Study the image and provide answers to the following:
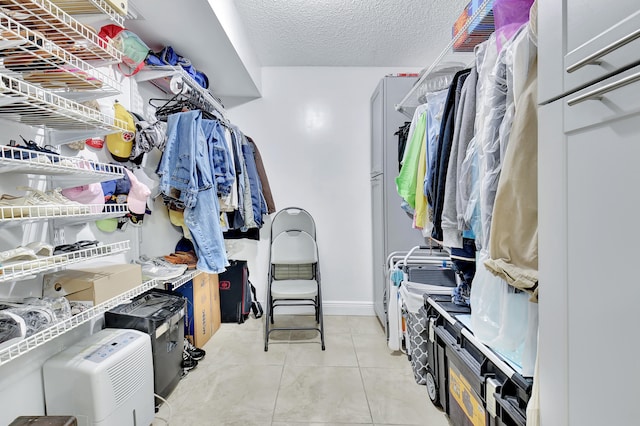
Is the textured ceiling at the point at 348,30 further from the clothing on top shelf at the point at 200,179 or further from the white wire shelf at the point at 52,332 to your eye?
the white wire shelf at the point at 52,332

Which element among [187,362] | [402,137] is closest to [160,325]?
[187,362]

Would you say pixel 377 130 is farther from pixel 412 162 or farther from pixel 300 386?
pixel 300 386

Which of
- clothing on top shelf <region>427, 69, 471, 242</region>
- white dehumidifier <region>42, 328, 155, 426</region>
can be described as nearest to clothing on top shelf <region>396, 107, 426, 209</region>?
clothing on top shelf <region>427, 69, 471, 242</region>

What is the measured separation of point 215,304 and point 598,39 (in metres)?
2.76

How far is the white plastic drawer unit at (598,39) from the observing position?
500mm

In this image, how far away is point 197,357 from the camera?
2.12m

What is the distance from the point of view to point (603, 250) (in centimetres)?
57

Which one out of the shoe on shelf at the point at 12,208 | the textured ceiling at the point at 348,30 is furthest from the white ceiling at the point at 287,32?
the shoe on shelf at the point at 12,208

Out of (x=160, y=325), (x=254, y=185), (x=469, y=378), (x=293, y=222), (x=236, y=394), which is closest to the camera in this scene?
(x=469, y=378)

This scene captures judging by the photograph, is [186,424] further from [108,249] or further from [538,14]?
[538,14]

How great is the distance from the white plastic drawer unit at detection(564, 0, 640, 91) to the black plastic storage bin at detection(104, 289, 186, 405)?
6.37ft

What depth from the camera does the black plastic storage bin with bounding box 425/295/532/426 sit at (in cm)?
92

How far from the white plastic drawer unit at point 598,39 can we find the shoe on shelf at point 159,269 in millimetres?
1966

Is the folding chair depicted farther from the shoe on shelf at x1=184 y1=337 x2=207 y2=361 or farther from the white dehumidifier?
the white dehumidifier
